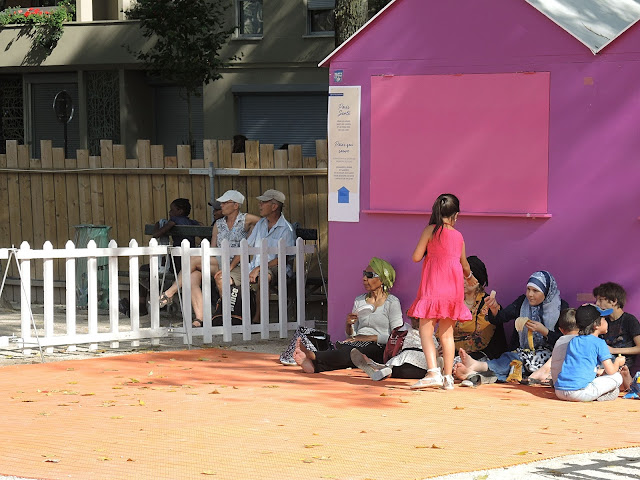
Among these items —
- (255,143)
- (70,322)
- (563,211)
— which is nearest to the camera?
(563,211)

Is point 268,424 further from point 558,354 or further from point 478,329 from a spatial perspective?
point 478,329

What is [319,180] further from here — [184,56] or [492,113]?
[184,56]

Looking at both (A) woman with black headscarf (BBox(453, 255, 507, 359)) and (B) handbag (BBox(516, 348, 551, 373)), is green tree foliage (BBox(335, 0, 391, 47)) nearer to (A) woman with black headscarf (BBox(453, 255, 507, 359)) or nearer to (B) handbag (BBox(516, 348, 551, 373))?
(A) woman with black headscarf (BBox(453, 255, 507, 359))

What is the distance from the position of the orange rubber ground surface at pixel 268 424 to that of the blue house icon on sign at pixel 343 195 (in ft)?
6.35

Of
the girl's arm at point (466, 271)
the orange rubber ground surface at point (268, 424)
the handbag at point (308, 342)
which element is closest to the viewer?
the orange rubber ground surface at point (268, 424)

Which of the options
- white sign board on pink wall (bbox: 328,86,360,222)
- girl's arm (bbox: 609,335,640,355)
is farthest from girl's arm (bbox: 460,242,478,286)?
white sign board on pink wall (bbox: 328,86,360,222)

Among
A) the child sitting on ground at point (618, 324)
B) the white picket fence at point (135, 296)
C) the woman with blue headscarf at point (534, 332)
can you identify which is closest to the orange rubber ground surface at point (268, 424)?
the woman with blue headscarf at point (534, 332)

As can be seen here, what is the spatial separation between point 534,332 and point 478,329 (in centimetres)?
53

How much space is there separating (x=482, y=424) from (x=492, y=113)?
12.1 ft

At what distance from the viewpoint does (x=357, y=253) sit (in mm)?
12180

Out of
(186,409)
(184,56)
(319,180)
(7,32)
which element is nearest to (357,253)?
(319,180)

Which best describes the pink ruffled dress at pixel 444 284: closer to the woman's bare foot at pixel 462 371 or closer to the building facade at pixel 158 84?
the woman's bare foot at pixel 462 371

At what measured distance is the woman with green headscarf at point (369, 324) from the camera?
35.8 feet

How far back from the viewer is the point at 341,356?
431 inches
